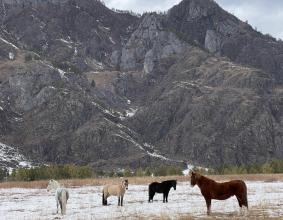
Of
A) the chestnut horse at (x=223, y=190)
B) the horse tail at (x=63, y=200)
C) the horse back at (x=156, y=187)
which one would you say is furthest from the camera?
the horse back at (x=156, y=187)

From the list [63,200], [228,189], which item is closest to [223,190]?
[228,189]

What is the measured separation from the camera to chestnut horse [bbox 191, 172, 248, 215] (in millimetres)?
27059

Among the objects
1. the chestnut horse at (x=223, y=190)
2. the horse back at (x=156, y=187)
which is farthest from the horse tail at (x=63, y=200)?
the horse back at (x=156, y=187)

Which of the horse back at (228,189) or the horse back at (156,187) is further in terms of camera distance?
the horse back at (156,187)

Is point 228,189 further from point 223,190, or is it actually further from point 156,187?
point 156,187

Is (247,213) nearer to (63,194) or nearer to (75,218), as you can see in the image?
(75,218)

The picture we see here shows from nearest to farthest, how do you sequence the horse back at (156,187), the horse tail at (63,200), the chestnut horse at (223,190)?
the chestnut horse at (223,190) → the horse tail at (63,200) → the horse back at (156,187)

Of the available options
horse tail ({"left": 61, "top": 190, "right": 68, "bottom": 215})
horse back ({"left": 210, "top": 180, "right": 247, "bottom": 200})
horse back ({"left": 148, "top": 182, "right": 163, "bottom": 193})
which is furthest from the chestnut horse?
horse back ({"left": 148, "top": 182, "right": 163, "bottom": 193})

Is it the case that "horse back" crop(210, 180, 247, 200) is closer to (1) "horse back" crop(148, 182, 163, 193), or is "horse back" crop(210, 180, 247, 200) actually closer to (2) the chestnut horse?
(2) the chestnut horse

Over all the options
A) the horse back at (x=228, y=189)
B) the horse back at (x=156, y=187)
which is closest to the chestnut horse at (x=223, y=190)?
the horse back at (x=228, y=189)

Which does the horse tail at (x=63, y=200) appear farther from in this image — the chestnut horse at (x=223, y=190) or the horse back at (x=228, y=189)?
the horse back at (x=228, y=189)

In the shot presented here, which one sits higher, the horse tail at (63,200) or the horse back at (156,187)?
the horse back at (156,187)

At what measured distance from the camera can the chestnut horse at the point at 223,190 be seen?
27.1 m

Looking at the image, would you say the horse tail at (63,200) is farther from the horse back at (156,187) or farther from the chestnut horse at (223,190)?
the horse back at (156,187)
